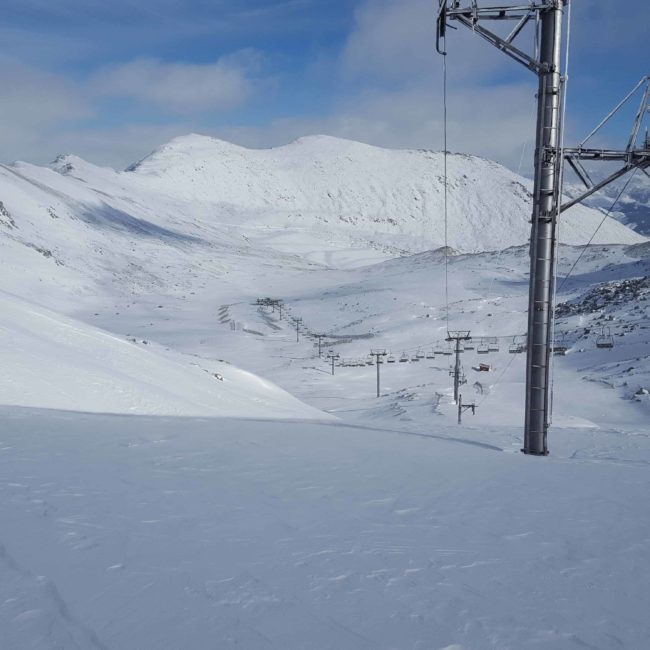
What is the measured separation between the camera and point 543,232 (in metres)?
8.30

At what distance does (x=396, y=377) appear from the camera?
121ft

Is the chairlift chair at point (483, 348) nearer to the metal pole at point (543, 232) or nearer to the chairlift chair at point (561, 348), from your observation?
the chairlift chair at point (561, 348)

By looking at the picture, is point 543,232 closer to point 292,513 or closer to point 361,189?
point 292,513

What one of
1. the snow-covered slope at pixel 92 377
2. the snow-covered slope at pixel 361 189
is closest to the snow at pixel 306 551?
the snow-covered slope at pixel 92 377

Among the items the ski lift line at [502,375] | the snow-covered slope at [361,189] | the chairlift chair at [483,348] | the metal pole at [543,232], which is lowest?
the ski lift line at [502,375]

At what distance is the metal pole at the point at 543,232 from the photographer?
8.01 meters

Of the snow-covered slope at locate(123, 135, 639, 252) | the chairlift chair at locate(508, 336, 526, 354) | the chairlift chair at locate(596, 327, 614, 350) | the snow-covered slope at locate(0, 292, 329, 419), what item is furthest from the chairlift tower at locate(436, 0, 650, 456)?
the snow-covered slope at locate(123, 135, 639, 252)

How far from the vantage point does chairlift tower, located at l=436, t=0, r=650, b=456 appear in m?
7.94

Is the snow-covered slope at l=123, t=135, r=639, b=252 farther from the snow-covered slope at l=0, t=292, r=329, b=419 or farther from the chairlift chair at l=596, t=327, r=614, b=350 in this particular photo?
the snow-covered slope at l=0, t=292, r=329, b=419

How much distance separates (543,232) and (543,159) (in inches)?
38.0

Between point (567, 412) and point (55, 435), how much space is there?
68.2ft

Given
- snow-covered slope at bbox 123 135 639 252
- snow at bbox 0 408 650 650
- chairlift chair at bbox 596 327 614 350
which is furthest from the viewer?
snow-covered slope at bbox 123 135 639 252

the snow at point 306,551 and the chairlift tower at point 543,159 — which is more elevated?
the chairlift tower at point 543,159

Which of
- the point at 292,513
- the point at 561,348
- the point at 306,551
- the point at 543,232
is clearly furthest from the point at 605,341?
the point at 306,551
